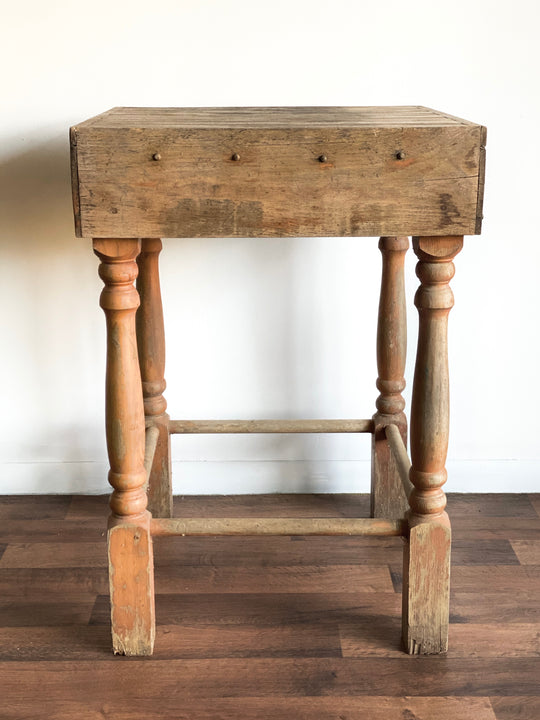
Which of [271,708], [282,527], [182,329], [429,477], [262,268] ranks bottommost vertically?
[271,708]

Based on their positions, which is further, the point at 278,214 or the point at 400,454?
the point at 400,454

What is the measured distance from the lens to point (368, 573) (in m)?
1.86

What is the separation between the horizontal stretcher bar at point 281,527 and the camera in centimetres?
159

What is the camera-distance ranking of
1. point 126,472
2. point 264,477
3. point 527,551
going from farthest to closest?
point 264,477
point 527,551
point 126,472

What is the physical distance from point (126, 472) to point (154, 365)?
487mm

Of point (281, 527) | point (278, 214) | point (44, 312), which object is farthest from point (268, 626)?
point (44, 312)

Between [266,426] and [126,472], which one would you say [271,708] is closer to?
[126,472]

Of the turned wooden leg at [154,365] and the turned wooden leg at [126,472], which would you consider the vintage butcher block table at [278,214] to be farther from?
the turned wooden leg at [154,365]

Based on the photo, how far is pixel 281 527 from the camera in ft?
5.23

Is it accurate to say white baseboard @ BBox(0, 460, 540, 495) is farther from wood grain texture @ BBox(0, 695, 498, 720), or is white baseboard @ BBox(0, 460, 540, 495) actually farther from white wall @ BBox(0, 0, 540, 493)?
wood grain texture @ BBox(0, 695, 498, 720)

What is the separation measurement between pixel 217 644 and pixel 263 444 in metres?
0.69

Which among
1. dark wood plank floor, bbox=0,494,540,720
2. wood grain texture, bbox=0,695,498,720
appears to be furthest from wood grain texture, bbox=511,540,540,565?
wood grain texture, bbox=0,695,498,720

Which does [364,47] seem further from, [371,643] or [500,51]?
[371,643]

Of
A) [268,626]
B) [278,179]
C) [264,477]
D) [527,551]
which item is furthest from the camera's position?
[264,477]
